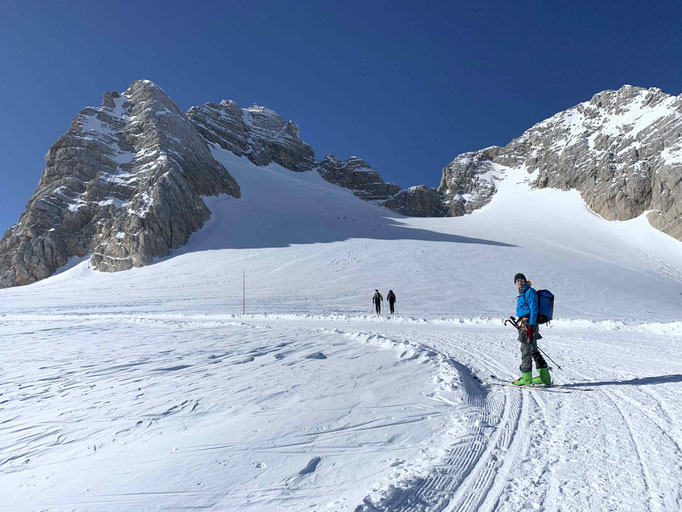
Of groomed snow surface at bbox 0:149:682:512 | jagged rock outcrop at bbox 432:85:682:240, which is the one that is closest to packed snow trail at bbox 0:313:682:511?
groomed snow surface at bbox 0:149:682:512

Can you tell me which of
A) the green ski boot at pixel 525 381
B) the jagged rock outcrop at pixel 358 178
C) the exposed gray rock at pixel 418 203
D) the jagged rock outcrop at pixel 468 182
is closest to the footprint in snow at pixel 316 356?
the green ski boot at pixel 525 381

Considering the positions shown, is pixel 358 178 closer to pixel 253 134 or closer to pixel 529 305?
pixel 253 134

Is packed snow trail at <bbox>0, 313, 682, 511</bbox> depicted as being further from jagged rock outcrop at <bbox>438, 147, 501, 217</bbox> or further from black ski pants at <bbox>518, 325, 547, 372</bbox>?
jagged rock outcrop at <bbox>438, 147, 501, 217</bbox>

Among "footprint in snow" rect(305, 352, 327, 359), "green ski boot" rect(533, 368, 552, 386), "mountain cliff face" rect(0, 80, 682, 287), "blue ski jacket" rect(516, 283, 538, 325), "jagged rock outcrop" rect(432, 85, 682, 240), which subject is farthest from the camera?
"jagged rock outcrop" rect(432, 85, 682, 240)

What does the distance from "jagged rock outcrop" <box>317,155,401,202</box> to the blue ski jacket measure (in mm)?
96027

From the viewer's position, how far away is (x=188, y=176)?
60562 mm

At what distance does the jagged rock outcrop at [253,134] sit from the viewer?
343 feet

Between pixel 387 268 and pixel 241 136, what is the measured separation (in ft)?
317

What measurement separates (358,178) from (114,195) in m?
68.7

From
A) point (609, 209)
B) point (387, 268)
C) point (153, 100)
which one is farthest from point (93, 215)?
point (609, 209)

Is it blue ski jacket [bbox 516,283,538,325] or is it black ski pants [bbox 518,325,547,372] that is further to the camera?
blue ski jacket [bbox 516,283,538,325]

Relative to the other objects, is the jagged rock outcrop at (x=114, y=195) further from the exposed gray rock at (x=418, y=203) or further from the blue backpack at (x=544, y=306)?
the blue backpack at (x=544, y=306)

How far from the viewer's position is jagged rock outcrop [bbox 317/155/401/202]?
10250cm

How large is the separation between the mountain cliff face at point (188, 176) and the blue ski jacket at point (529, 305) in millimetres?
48033
